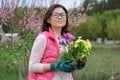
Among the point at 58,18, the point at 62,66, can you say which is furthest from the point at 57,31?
the point at 62,66

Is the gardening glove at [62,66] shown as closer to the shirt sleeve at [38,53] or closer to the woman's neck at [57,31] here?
the shirt sleeve at [38,53]

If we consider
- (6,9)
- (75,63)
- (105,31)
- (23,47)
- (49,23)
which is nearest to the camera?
(75,63)

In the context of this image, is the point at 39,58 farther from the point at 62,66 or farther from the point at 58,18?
the point at 58,18

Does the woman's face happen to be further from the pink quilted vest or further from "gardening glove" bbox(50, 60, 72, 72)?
"gardening glove" bbox(50, 60, 72, 72)

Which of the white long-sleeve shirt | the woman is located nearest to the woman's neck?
the woman

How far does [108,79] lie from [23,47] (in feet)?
9.79

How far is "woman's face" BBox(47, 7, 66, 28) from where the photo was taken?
128 inches

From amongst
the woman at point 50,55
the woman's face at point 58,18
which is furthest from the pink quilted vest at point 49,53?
the woman's face at point 58,18

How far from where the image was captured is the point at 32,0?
801 cm

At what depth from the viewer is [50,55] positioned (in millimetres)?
3148

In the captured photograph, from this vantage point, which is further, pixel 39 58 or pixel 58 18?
pixel 58 18

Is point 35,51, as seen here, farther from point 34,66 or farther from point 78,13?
point 78,13

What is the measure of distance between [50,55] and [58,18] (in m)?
0.33

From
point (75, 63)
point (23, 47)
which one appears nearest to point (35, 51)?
point (75, 63)
